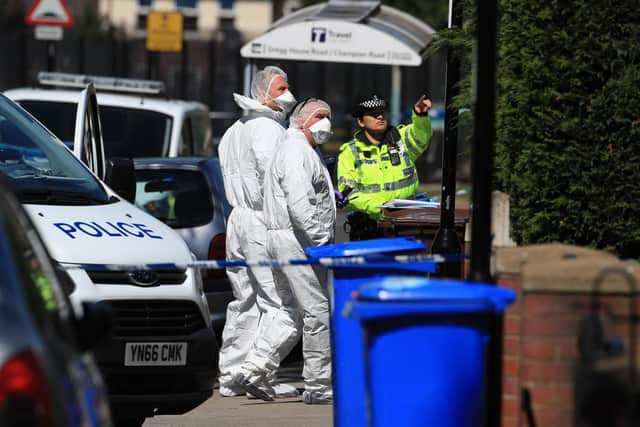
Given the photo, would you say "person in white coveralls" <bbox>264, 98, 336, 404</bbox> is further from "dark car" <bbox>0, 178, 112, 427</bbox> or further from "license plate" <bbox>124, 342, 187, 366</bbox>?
"dark car" <bbox>0, 178, 112, 427</bbox>

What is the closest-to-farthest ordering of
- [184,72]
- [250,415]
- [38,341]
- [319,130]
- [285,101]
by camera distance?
[38,341], [250,415], [319,130], [285,101], [184,72]

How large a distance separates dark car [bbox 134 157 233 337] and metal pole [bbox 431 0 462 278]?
2.58 meters

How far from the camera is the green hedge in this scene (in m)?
8.08

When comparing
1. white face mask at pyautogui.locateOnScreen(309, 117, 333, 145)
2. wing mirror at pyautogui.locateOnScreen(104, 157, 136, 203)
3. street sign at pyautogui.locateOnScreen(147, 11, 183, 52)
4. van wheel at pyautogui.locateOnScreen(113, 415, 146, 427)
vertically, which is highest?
street sign at pyautogui.locateOnScreen(147, 11, 183, 52)

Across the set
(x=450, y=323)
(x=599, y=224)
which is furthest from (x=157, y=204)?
(x=450, y=323)

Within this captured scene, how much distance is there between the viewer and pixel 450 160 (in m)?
9.12

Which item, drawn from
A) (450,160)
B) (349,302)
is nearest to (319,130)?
(450,160)

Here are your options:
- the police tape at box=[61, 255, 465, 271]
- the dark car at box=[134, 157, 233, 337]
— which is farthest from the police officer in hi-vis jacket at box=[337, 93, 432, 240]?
the police tape at box=[61, 255, 465, 271]

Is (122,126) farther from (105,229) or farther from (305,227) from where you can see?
(105,229)

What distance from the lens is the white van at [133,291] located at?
26.5 ft

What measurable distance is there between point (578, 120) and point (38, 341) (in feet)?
14.3

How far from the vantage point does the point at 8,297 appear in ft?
15.3

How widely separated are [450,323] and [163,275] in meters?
3.08

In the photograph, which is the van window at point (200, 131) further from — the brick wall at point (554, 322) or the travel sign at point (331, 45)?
the brick wall at point (554, 322)
